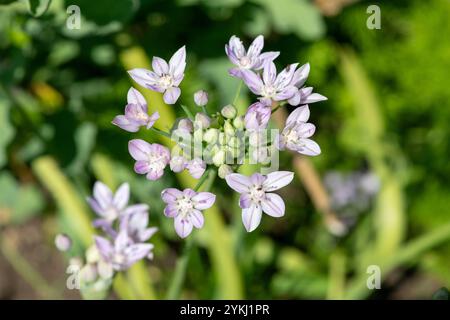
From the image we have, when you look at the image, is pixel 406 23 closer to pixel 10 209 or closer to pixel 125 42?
pixel 125 42

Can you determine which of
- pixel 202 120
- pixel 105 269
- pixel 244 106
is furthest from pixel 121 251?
pixel 244 106

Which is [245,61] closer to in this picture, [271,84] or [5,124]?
[271,84]

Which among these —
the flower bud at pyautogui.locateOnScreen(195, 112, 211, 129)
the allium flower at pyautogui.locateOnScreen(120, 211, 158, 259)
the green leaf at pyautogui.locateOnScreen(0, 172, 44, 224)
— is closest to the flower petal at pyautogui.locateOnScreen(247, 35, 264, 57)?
the flower bud at pyautogui.locateOnScreen(195, 112, 211, 129)

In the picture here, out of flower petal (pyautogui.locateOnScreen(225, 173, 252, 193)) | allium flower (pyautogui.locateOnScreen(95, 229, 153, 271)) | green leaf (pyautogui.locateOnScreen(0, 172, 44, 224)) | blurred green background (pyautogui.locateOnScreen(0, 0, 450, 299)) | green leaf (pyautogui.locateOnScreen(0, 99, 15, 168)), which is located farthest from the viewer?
green leaf (pyautogui.locateOnScreen(0, 172, 44, 224))

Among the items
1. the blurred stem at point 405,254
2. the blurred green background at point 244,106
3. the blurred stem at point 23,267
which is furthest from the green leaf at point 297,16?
the blurred stem at point 23,267

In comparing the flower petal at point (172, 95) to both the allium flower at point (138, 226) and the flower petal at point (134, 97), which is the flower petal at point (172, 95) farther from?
the allium flower at point (138, 226)

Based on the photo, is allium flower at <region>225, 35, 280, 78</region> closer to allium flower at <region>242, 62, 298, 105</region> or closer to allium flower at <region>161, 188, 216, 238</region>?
allium flower at <region>242, 62, 298, 105</region>
